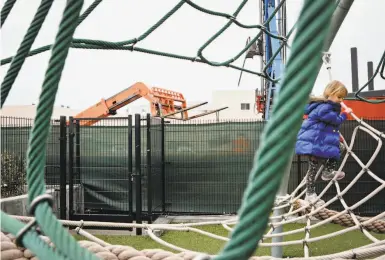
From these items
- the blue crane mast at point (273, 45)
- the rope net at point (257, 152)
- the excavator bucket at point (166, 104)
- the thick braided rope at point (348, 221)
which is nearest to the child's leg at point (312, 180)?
the thick braided rope at point (348, 221)

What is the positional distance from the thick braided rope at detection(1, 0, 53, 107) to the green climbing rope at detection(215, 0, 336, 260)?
405 mm

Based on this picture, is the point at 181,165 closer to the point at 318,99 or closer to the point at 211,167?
the point at 211,167

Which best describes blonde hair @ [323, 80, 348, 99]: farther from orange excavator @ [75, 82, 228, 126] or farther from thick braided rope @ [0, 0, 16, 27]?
orange excavator @ [75, 82, 228, 126]

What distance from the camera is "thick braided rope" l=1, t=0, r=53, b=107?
1.84 feet

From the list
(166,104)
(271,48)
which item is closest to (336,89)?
(271,48)

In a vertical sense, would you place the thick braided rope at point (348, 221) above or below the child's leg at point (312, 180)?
below

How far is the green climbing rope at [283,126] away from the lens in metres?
0.28

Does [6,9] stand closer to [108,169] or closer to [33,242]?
[33,242]

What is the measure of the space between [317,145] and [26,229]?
2029mm

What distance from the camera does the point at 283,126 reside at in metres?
0.28

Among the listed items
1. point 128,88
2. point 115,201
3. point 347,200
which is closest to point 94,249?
point 115,201

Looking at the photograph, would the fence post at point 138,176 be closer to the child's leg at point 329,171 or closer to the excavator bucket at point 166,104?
the excavator bucket at point 166,104

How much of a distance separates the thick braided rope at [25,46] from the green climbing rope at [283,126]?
1.33 feet

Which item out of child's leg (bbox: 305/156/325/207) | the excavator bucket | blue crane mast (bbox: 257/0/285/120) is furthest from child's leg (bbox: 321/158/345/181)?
the excavator bucket
